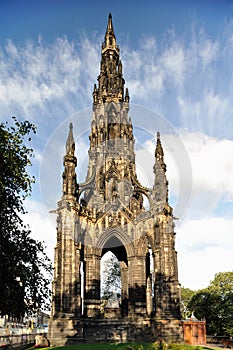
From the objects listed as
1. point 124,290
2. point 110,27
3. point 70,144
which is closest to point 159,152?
point 70,144

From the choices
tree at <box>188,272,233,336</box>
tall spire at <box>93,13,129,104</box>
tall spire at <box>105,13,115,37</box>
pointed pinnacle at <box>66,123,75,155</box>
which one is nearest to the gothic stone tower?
pointed pinnacle at <box>66,123,75,155</box>

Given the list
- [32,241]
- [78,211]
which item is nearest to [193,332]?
[78,211]

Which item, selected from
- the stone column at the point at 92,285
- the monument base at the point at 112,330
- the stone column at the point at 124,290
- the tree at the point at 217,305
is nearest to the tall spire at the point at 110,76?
the stone column at the point at 124,290

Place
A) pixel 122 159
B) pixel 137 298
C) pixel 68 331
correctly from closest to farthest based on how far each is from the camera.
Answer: pixel 68 331
pixel 137 298
pixel 122 159

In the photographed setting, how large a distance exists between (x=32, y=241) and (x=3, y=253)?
139 centimetres

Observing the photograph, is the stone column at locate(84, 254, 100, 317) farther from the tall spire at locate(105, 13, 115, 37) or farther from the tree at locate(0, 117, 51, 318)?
the tall spire at locate(105, 13, 115, 37)

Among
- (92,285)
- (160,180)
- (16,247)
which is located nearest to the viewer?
(16,247)

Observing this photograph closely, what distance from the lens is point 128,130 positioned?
3944 centimetres

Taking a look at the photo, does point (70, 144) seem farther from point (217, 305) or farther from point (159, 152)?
point (217, 305)

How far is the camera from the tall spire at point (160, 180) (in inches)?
1179

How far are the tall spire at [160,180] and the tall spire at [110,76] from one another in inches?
416

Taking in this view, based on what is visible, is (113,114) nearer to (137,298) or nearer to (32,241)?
(137,298)

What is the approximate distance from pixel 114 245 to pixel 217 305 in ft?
61.7

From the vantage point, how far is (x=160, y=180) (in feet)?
103
